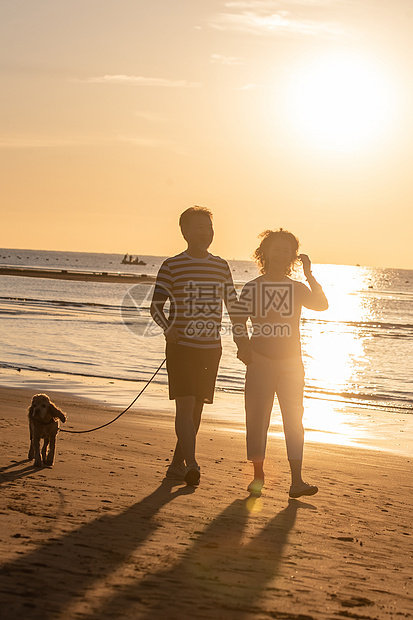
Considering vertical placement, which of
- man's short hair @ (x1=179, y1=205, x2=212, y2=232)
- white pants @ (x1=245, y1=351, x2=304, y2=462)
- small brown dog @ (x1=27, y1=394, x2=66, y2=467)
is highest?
man's short hair @ (x1=179, y1=205, x2=212, y2=232)

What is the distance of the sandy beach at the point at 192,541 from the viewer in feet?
10.9

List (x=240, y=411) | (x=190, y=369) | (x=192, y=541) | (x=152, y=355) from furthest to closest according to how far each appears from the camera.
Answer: (x=152, y=355) < (x=240, y=411) < (x=190, y=369) < (x=192, y=541)

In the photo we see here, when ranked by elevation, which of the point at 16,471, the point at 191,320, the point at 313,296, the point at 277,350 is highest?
the point at 313,296

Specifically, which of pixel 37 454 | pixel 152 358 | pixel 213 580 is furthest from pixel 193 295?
pixel 152 358

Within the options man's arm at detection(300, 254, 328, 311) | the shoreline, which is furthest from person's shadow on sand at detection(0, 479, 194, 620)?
the shoreline

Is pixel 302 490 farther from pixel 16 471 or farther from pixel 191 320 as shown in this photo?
pixel 16 471

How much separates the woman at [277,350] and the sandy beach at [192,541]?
0.47 meters

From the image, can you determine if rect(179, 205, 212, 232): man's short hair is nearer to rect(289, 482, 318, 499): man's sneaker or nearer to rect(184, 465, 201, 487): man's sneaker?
rect(184, 465, 201, 487): man's sneaker

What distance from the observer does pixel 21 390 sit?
39.4 feet

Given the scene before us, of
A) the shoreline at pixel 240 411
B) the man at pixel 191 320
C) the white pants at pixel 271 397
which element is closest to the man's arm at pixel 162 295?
the man at pixel 191 320

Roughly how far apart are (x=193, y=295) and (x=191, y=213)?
649 mm

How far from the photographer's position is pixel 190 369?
5.42 metres

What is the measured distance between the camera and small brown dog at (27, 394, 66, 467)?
5926 millimetres

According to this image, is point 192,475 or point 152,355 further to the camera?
point 152,355
